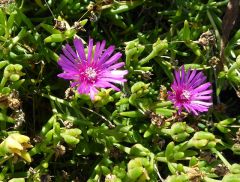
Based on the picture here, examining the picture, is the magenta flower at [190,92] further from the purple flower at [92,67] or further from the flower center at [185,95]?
the purple flower at [92,67]

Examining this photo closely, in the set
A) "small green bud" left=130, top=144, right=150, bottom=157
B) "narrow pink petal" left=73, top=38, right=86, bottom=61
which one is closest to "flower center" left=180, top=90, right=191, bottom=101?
"small green bud" left=130, top=144, right=150, bottom=157

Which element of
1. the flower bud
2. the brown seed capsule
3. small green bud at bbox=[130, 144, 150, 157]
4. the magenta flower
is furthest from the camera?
the magenta flower

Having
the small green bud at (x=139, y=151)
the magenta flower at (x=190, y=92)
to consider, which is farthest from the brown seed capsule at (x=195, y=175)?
the magenta flower at (x=190, y=92)

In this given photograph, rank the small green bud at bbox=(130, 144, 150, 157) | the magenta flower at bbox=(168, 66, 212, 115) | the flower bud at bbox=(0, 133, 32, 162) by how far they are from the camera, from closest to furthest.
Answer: the flower bud at bbox=(0, 133, 32, 162), the small green bud at bbox=(130, 144, 150, 157), the magenta flower at bbox=(168, 66, 212, 115)

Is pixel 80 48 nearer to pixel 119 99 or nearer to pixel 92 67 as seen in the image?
pixel 92 67

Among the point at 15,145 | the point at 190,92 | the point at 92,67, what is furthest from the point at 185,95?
the point at 15,145

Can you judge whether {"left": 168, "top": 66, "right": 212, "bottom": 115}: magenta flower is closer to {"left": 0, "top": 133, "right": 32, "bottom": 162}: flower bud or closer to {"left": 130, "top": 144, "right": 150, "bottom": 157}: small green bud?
{"left": 130, "top": 144, "right": 150, "bottom": 157}: small green bud

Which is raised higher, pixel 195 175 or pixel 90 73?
pixel 90 73

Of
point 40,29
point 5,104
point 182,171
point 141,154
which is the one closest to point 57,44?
point 40,29
